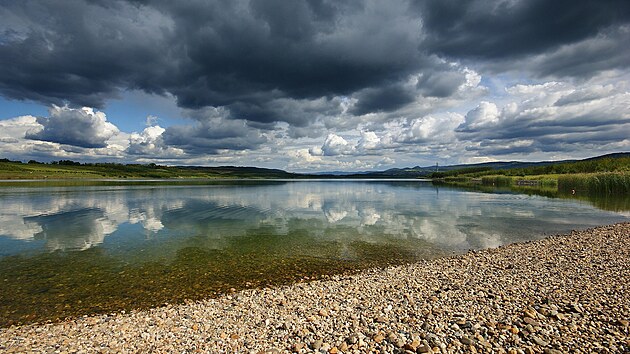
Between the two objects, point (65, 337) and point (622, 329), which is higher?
point (622, 329)

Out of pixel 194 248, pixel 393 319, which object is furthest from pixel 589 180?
pixel 194 248

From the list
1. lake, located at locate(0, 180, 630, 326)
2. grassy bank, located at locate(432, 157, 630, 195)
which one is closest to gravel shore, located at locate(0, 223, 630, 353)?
lake, located at locate(0, 180, 630, 326)

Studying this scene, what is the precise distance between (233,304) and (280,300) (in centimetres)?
182

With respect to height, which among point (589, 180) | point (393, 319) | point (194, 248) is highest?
point (589, 180)

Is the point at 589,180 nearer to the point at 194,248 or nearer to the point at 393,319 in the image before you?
the point at 393,319

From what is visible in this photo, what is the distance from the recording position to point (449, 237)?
26.0 metres

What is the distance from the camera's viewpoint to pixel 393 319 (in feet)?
31.4

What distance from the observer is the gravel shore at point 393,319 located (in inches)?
319

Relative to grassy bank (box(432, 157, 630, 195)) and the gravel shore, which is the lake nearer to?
the gravel shore

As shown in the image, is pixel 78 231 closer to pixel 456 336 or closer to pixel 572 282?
pixel 456 336

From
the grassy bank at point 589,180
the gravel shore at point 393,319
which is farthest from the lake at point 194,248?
the grassy bank at point 589,180

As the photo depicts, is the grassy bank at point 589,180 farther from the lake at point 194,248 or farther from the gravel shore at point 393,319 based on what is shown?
the gravel shore at point 393,319

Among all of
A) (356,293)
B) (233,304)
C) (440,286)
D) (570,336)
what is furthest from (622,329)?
(233,304)

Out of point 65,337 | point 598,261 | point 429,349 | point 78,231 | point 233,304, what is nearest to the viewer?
point 429,349
